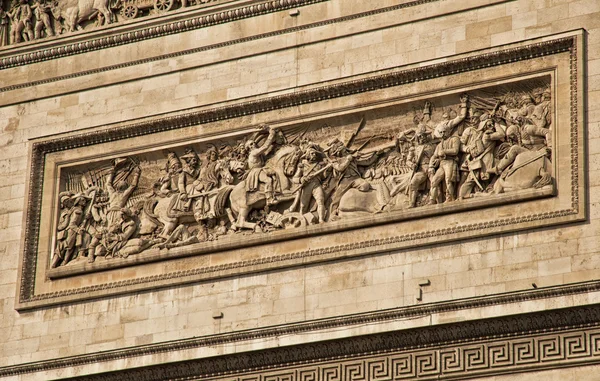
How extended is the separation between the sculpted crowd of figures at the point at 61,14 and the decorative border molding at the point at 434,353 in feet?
13.3

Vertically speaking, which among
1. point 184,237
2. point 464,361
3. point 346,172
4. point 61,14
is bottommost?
point 464,361

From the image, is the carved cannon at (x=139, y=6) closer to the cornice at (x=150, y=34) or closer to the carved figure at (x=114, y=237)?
the cornice at (x=150, y=34)

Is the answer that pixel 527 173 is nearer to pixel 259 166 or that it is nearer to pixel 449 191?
pixel 449 191

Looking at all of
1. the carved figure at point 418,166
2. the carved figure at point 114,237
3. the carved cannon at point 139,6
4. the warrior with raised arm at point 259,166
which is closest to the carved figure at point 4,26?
the carved cannon at point 139,6

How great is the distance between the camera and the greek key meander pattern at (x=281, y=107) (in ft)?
61.2

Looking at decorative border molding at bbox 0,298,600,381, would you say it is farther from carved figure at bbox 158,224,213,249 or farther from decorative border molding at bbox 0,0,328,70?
decorative border molding at bbox 0,0,328,70

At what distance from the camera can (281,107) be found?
66.3ft

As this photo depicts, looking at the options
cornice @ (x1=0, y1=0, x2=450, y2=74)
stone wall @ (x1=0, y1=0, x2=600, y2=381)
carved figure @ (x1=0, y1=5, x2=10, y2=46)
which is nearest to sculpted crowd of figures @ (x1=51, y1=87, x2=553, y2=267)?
stone wall @ (x1=0, y1=0, x2=600, y2=381)

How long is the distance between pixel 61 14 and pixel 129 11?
3.00 ft

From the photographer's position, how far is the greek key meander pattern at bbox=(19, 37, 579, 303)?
18.6 meters

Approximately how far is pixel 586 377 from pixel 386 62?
4037mm

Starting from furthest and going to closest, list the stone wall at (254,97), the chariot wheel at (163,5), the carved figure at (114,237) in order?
the chariot wheel at (163,5)
the carved figure at (114,237)
the stone wall at (254,97)

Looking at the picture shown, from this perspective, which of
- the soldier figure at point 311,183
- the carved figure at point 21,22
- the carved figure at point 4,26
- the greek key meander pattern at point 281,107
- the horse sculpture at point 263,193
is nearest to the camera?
the greek key meander pattern at point 281,107

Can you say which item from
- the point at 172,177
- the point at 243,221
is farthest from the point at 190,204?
the point at 243,221
